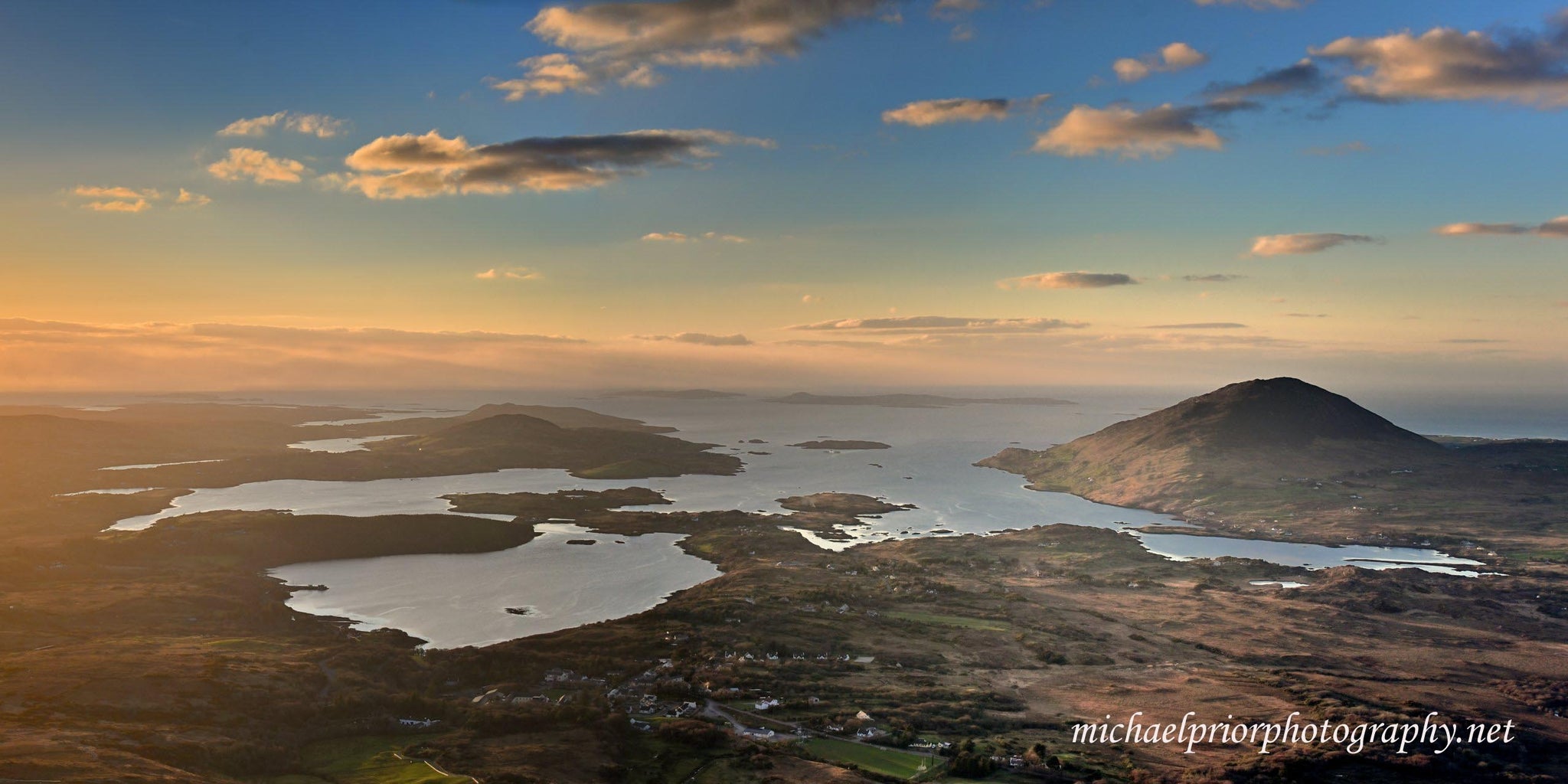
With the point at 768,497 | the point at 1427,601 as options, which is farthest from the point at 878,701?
the point at 768,497

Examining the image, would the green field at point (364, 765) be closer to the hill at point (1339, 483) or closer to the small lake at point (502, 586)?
the small lake at point (502, 586)

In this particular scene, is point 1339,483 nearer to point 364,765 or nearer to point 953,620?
point 953,620

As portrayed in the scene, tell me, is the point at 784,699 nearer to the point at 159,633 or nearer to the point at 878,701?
the point at 878,701

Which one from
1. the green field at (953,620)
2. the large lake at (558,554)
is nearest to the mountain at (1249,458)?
the large lake at (558,554)

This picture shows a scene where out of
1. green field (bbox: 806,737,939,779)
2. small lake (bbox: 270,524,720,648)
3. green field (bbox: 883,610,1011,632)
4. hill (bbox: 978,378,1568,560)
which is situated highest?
hill (bbox: 978,378,1568,560)

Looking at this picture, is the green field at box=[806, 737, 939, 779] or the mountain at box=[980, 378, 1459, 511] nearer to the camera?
the green field at box=[806, 737, 939, 779]

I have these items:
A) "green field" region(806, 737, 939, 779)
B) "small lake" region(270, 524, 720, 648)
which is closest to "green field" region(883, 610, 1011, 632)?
"small lake" region(270, 524, 720, 648)

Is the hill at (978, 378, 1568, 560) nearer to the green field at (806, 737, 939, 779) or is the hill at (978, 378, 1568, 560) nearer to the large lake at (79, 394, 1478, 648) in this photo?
the large lake at (79, 394, 1478, 648)
